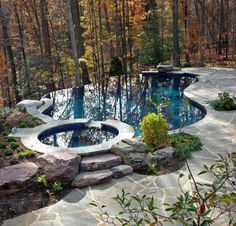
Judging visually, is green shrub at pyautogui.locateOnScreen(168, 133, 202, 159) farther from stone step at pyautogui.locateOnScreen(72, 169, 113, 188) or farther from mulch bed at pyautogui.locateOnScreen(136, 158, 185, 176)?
stone step at pyautogui.locateOnScreen(72, 169, 113, 188)

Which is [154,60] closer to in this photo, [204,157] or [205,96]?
[205,96]

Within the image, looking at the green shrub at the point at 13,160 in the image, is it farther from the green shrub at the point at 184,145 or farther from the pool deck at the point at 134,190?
the green shrub at the point at 184,145

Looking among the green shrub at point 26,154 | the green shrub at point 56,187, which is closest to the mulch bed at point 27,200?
the green shrub at point 56,187

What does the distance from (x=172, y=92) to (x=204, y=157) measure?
5.80 m

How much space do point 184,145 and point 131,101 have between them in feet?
15.5

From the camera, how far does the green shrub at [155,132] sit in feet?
16.6

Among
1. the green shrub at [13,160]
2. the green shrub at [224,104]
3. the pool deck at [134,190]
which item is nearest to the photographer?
the pool deck at [134,190]

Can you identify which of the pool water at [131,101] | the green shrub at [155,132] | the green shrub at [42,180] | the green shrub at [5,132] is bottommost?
the pool water at [131,101]

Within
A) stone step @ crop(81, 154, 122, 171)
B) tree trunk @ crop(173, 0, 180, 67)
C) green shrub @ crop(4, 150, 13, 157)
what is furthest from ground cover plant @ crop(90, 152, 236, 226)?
tree trunk @ crop(173, 0, 180, 67)

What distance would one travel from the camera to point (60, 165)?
4.47 metres

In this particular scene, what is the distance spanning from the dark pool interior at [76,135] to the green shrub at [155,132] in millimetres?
1632

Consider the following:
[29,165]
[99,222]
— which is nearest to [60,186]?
[29,165]

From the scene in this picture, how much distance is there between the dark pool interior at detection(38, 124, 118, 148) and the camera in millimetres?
6668

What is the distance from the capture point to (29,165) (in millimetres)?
4727
